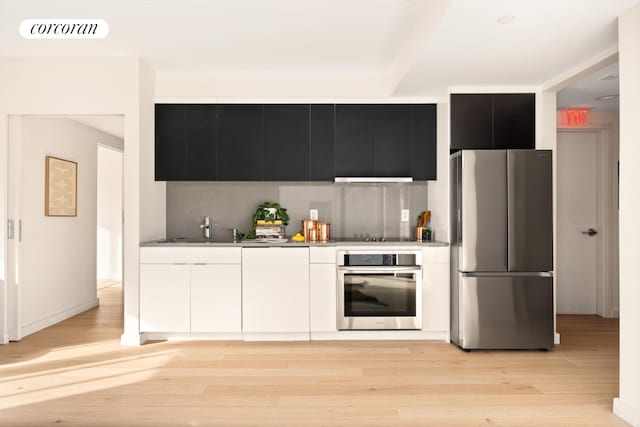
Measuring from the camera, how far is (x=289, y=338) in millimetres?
4316

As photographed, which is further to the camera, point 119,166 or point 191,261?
point 119,166

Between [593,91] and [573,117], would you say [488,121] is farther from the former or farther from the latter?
[573,117]

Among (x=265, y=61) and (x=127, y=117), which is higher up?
(x=265, y=61)

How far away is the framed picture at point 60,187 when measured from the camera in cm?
494

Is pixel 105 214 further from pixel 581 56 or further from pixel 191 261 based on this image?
pixel 581 56

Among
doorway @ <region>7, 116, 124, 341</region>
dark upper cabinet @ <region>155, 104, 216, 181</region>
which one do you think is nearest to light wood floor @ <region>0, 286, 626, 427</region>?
doorway @ <region>7, 116, 124, 341</region>

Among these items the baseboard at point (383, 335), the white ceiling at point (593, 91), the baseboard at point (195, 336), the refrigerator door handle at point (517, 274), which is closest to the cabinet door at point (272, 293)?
the baseboard at point (195, 336)

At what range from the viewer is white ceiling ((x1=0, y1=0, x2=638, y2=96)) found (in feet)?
9.45

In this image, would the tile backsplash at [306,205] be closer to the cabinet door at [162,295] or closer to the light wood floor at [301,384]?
the cabinet door at [162,295]

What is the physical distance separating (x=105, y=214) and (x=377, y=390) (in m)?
6.88

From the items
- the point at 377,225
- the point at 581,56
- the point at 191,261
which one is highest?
the point at 581,56

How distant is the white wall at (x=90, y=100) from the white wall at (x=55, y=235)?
14.0 inches

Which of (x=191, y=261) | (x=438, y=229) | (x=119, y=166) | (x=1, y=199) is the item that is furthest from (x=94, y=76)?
(x=119, y=166)

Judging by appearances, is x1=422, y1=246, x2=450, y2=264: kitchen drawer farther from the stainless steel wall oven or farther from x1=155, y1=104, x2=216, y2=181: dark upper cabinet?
x1=155, y1=104, x2=216, y2=181: dark upper cabinet
